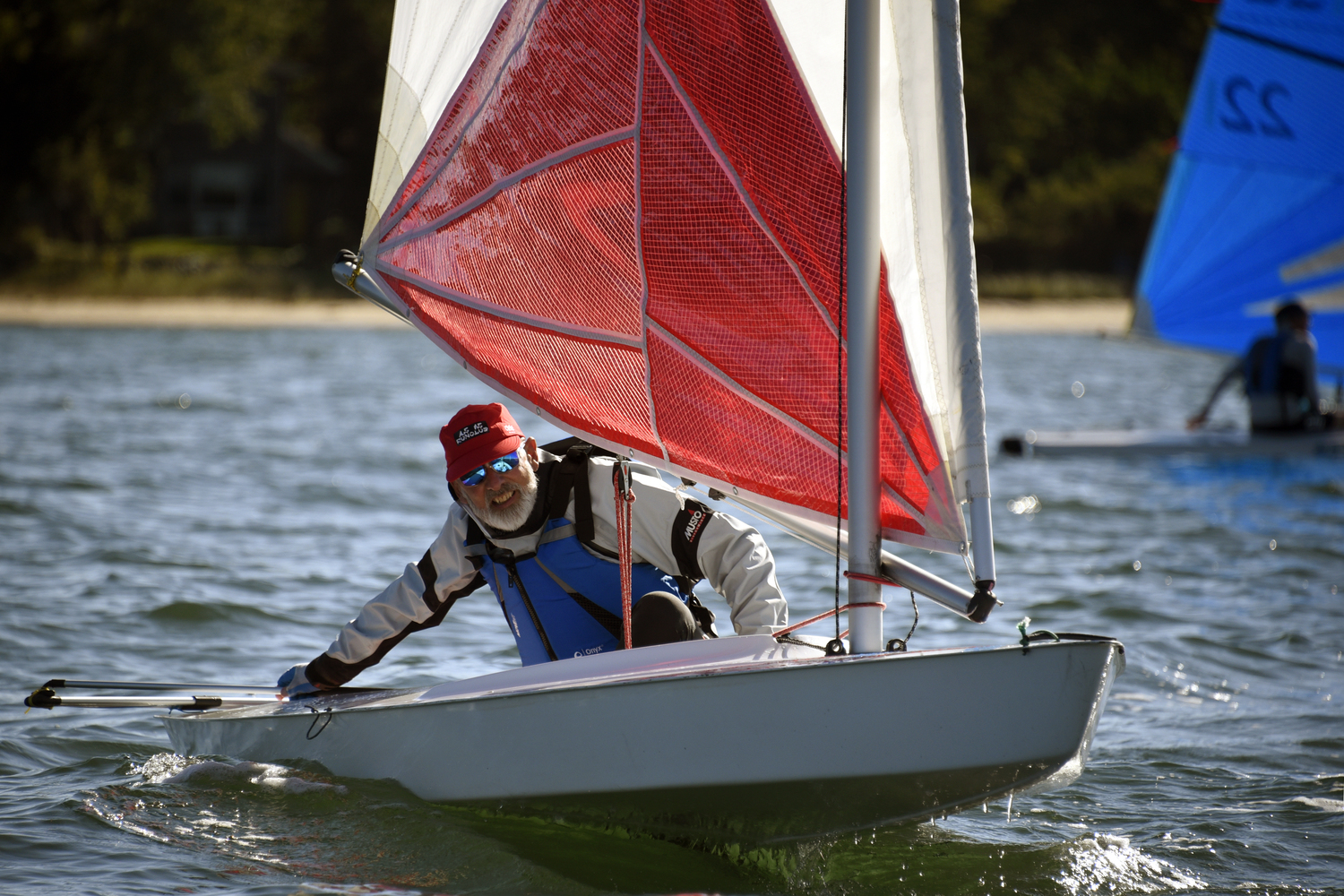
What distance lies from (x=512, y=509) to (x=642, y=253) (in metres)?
0.62

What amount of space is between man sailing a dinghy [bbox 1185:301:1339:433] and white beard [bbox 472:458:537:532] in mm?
6725

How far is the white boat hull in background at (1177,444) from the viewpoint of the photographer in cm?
887

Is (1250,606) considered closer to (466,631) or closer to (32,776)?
(466,631)

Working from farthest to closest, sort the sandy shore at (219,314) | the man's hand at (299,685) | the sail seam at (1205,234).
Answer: the sandy shore at (219,314)
the sail seam at (1205,234)
the man's hand at (299,685)

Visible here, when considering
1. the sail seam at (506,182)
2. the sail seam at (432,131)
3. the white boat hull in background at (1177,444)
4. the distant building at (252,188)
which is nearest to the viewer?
the sail seam at (506,182)

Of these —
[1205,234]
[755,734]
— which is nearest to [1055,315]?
[1205,234]

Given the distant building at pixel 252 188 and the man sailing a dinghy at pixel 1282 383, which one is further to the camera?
the distant building at pixel 252 188

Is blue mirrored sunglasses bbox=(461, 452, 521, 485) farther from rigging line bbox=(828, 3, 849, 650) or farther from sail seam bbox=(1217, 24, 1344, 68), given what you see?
sail seam bbox=(1217, 24, 1344, 68)

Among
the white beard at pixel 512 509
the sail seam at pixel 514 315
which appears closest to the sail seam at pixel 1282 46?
the sail seam at pixel 514 315

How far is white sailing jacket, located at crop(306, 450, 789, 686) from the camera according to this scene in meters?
2.96

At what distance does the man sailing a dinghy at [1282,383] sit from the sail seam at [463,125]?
6.64m

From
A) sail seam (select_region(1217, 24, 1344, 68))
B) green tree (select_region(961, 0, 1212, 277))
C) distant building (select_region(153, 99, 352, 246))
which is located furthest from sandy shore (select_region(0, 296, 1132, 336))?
sail seam (select_region(1217, 24, 1344, 68))

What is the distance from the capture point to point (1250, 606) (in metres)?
5.79

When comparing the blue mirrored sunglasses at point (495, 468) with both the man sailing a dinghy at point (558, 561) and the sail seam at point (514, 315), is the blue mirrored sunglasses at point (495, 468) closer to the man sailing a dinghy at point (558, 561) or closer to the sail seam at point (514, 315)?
the man sailing a dinghy at point (558, 561)
